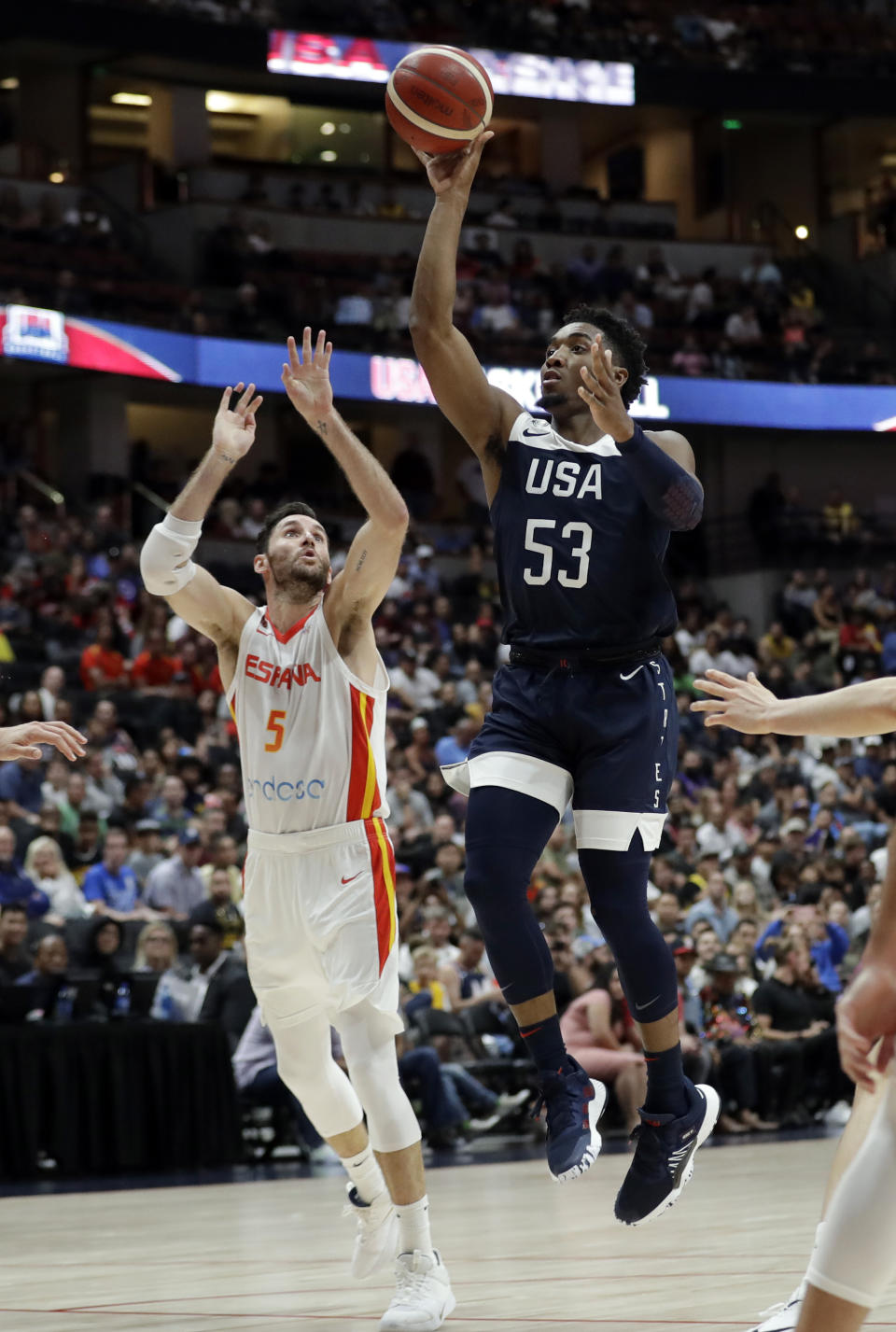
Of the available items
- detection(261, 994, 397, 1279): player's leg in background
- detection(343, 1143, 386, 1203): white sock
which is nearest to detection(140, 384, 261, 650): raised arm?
detection(261, 994, 397, 1279): player's leg in background

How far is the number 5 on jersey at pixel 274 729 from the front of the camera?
646cm

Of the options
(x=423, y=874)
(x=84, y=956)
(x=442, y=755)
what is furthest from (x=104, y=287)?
(x=84, y=956)

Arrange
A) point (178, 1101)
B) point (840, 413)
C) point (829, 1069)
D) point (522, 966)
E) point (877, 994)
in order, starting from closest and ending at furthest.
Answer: point (877, 994) < point (522, 966) < point (178, 1101) < point (829, 1069) < point (840, 413)

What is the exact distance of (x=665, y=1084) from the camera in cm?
563

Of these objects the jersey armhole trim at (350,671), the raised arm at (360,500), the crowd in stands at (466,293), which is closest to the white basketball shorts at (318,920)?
the jersey armhole trim at (350,671)

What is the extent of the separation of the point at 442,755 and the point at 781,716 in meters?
13.9

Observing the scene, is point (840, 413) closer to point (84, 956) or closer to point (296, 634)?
point (84, 956)

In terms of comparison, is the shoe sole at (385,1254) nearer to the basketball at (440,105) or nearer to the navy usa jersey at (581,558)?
the navy usa jersey at (581,558)

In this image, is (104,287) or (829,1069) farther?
(104,287)

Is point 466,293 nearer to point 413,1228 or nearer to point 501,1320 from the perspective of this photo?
point 413,1228

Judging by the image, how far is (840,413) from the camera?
31.1m

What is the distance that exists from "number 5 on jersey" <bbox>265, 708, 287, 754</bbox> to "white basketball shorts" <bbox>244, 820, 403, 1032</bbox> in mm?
294

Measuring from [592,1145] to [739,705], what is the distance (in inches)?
71.4

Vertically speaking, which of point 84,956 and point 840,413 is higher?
point 840,413
